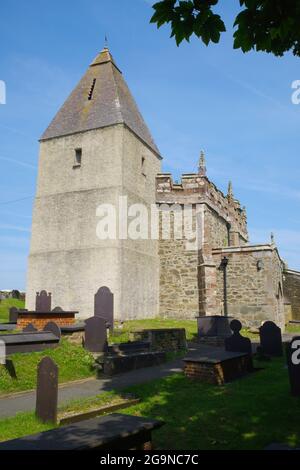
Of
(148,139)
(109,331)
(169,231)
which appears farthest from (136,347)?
(148,139)

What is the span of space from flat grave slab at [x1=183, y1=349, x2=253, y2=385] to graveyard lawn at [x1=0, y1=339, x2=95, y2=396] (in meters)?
3.12

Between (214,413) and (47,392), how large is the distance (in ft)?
9.32

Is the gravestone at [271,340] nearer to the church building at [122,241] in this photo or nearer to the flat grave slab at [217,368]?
the flat grave slab at [217,368]

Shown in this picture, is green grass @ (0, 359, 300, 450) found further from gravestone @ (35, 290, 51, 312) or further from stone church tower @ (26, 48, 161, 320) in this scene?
stone church tower @ (26, 48, 161, 320)

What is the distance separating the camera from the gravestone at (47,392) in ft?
21.2

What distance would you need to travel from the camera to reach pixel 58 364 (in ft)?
35.0

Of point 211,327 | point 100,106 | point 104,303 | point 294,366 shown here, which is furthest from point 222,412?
point 100,106

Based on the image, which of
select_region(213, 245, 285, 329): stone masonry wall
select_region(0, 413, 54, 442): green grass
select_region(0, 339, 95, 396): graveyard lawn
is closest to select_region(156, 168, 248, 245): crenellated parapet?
select_region(213, 245, 285, 329): stone masonry wall

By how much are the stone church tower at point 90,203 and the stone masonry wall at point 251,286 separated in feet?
14.8

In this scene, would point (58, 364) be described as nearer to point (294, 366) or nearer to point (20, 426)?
point (20, 426)

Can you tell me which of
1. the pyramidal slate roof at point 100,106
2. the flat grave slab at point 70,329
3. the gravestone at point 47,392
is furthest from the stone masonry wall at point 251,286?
the gravestone at point 47,392

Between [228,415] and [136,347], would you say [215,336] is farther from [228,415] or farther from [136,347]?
[228,415]

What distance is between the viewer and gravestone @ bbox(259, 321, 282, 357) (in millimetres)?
12930

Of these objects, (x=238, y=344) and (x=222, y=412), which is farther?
(x=238, y=344)
